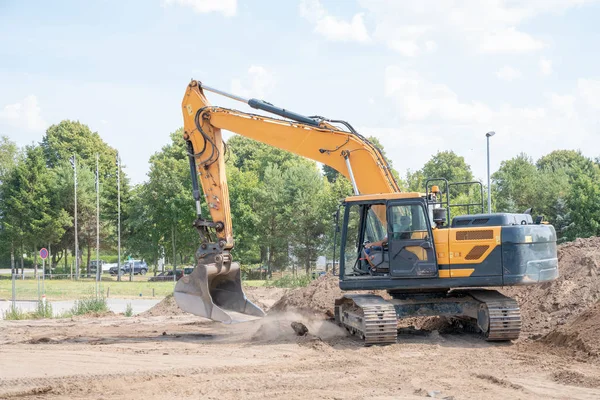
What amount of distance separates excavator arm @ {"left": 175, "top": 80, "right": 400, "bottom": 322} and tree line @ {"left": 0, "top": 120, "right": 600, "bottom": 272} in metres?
30.0

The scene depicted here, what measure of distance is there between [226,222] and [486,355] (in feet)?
18.9

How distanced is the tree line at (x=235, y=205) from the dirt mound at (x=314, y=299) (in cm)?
2630

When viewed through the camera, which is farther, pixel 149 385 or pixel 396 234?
pixel 396 234

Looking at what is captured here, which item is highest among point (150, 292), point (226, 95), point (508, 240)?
point (226, 95)

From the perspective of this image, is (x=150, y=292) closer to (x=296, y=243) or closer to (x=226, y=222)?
(x=296, y=243)

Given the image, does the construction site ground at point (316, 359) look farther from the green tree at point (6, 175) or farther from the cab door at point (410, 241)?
the green tree at point (6, 175)

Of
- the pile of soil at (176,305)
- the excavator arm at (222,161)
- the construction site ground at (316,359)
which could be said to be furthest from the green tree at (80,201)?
the excavator arm at (222,161)

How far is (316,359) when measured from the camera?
10.9 metres

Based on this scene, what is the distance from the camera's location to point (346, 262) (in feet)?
41.2

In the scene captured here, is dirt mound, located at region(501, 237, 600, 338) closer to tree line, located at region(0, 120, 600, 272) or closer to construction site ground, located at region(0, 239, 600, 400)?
construction site ground, located at region(0, 239, 600, 400)

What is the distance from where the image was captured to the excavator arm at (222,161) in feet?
43.7

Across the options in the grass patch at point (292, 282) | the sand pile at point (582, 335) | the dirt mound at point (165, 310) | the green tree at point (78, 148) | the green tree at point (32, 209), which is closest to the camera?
the sand pile at point (582, 335)

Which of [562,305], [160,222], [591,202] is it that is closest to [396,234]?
[562,305]

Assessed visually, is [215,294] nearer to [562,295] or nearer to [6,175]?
[562,295]
